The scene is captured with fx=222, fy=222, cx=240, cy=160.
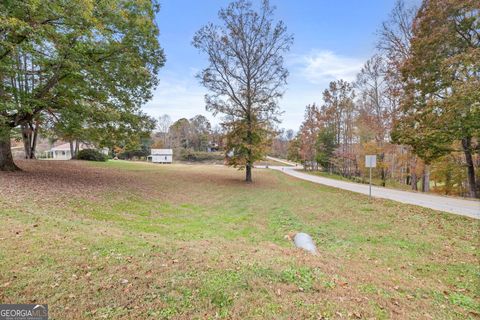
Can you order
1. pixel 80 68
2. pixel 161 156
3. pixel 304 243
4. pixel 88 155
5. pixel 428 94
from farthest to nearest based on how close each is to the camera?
pixel 161 156 → pixel 88 155 → pixel 428 94 → pixel 80 68 → pixel 304 243

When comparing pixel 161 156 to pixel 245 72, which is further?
pixel 161 156

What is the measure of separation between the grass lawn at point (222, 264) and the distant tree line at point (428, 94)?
595 centimetres

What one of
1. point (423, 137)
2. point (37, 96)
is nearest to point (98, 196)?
point (37, 96)

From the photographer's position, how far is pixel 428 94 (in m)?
13.5

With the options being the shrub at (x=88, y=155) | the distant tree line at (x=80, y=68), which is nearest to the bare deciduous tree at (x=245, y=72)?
the distant tree line at (x=80, y=68)

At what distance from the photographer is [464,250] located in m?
5.50

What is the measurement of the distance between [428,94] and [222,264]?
16.3m

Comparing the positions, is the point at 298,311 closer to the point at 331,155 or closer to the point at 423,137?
the point at 423,137

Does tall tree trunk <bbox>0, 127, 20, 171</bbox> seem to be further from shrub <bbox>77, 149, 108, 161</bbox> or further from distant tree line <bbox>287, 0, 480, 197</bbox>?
distant tree line <bbox>287, 0, 480, 197</bbox>

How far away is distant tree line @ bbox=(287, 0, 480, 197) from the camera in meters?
10.5

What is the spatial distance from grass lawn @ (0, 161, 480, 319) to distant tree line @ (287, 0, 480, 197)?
234 inches

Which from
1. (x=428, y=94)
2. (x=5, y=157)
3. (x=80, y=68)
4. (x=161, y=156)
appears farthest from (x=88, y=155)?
(x=428, y=94)

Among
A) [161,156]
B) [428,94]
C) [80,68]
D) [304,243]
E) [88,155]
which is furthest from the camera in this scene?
[161,156]

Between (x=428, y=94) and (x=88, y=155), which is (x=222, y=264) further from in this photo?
(x=88, y=155)
